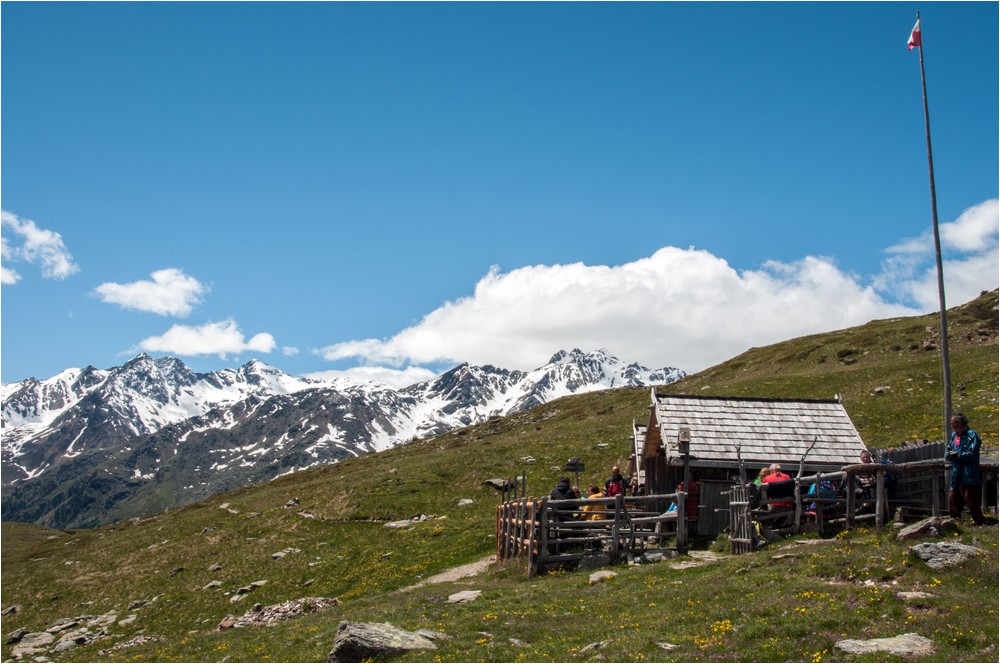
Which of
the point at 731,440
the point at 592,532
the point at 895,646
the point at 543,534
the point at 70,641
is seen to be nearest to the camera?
the point at 895,646

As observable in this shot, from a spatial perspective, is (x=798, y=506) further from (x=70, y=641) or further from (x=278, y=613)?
(x=70, y=641)

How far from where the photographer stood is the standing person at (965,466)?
1819cm

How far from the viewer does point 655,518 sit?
26.5 m

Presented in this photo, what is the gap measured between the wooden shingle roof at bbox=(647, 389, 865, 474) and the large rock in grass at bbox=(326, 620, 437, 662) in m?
15.5

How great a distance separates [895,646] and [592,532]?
50.2 ft

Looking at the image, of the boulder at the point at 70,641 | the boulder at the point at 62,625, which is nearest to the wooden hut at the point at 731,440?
the boulder at the point at 70,641

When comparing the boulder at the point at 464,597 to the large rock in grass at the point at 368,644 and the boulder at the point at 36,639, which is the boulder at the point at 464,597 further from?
the boulder at the point at 36,639

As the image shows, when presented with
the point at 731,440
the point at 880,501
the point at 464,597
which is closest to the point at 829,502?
the point at 880,501

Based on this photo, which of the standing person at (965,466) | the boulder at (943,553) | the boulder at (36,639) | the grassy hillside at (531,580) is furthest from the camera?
the boulder at (36,639)

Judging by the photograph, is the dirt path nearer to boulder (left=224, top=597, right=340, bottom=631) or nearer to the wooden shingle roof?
boulder (left=224, top=597, right=340, bottom=631)

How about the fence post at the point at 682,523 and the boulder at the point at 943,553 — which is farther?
the fence post at the point at 682,523

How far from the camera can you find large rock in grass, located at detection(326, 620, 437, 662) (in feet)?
51.5

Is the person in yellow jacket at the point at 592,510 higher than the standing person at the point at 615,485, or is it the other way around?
the standing person at the point at 615,485

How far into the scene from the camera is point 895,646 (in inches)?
495
